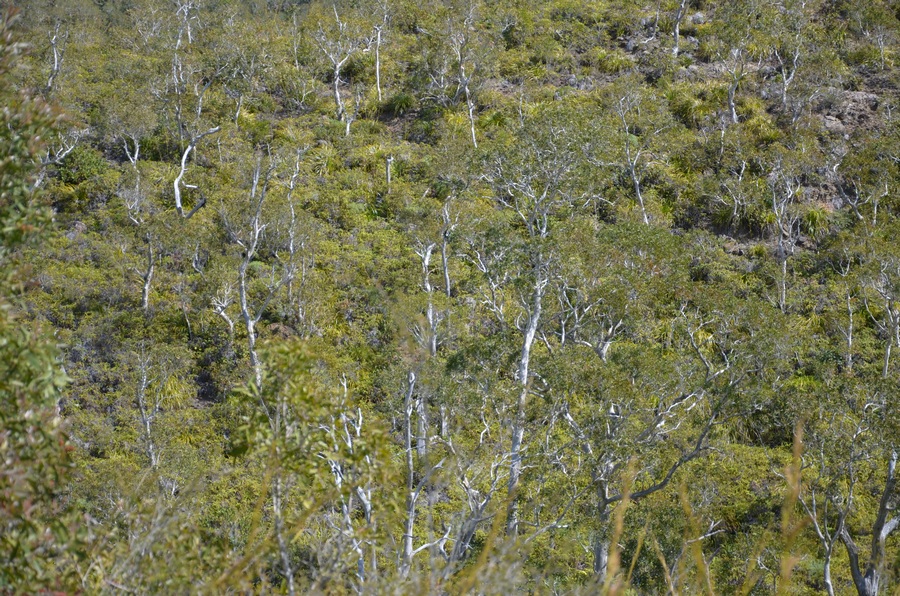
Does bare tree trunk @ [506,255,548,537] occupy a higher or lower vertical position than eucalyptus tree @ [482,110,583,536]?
lower

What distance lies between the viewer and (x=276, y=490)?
5.02m

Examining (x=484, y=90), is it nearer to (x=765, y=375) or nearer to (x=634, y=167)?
(x=634, y=167)

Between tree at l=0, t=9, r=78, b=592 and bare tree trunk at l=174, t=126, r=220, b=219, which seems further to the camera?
bare tree trunk at l=174, t=126, r=220, b=219

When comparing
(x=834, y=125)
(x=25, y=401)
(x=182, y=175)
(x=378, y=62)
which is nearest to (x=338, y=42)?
(x=378, y=62)

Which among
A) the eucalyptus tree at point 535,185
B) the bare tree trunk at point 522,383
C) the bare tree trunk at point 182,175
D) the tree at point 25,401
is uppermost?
the tree at point 25,401

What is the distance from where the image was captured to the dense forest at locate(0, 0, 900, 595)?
5.46m

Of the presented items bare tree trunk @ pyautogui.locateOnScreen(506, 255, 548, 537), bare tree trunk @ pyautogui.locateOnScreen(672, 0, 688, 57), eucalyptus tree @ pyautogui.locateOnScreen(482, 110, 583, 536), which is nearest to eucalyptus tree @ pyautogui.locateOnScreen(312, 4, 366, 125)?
bare tree trunk @ pyautogui.locateOnScreen(672, 0, 688, 57)

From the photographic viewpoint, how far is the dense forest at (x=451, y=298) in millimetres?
5461

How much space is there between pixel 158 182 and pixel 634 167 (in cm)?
2004

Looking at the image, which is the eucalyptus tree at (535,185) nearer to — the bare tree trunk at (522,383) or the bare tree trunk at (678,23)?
the bare tree trunk at (522,383)

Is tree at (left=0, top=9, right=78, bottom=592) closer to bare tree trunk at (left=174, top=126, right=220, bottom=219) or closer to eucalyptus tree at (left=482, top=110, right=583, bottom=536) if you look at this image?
eucalyptus tree at (left=482, top=110, right=583, bottom=536)

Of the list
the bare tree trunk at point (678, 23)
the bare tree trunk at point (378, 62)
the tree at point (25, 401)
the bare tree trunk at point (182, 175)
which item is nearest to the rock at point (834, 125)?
the bare tree trunk at point (678, 23)

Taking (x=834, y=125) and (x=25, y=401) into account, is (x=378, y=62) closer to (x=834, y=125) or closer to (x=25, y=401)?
(x=834, y=125)

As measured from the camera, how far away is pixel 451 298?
924 inches
